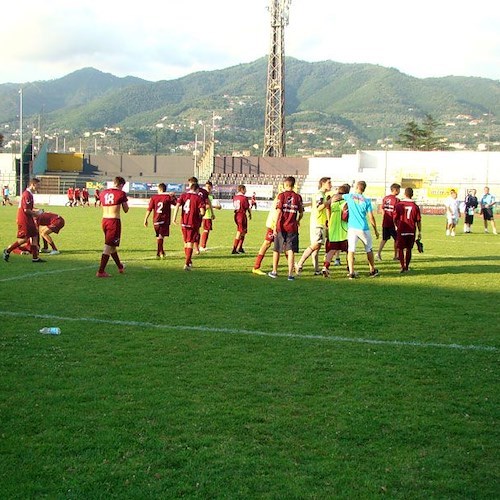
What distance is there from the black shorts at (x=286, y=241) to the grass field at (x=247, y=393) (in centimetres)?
132

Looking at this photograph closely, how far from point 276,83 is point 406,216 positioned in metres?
78.5

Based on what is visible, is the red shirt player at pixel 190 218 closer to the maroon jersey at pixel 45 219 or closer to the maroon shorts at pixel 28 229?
the maroon shorts at pixel 28 229

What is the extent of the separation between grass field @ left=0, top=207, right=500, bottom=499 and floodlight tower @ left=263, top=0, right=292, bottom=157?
80.7 meters

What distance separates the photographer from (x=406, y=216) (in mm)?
14516

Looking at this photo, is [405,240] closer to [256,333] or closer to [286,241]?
[286,241]

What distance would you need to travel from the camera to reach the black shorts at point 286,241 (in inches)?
516

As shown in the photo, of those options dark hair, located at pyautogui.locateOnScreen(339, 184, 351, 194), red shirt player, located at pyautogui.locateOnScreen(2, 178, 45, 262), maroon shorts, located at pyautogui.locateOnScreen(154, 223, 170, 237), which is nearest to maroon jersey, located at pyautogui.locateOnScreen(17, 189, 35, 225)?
red shirt player, located at pyautogui.locateOnScreen(2, 178, 45, 262)

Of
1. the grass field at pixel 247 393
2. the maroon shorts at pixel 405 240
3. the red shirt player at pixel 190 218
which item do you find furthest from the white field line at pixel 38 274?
the maroon shorts at pixel 405 240

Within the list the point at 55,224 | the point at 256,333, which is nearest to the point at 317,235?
the point at 256,333

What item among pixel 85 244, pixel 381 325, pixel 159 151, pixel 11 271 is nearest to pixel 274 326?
pixel 381 325

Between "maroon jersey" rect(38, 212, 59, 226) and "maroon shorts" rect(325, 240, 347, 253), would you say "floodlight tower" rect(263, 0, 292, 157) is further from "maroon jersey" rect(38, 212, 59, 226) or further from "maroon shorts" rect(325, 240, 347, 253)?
"maroon shorts" rect(325, 240, 347, 253)

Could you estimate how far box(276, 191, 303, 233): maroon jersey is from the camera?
42.8 feet

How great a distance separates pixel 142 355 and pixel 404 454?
3.29 meters

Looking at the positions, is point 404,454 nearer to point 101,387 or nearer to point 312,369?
point 312,369
